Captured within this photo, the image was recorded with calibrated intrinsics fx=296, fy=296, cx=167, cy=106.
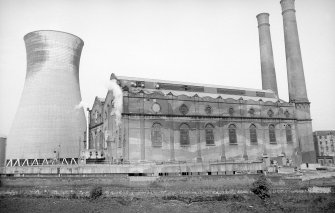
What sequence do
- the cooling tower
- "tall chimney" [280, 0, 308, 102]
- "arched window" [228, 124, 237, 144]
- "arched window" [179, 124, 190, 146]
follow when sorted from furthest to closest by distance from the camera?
1. "tall chimney" [280, 0, 308, 102]
2. the cooling tower
3. "arched window" [228, 124, 237, 144]
4. "arched window" [179, 124, 190, 146]

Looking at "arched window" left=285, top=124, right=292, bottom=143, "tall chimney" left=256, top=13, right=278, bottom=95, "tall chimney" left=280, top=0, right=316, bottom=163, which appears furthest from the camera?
"tall chimney" left=256, top=13, right=278, bottom=95

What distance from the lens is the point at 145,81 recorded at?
3731cm

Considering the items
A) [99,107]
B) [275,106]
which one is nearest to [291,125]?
[275,106]

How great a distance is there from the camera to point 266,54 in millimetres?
50625

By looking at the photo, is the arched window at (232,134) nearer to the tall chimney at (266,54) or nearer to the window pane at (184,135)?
the window pane at (184,135)

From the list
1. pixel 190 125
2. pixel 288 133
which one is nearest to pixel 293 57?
pixel 288 133

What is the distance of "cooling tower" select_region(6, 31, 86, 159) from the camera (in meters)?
40.3

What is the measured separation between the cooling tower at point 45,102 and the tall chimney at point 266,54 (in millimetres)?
31424

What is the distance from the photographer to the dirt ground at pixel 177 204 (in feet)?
50.3

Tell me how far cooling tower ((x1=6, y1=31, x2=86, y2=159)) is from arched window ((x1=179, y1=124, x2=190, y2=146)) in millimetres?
17503

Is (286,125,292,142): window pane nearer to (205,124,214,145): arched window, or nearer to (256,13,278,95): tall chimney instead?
(256,13,278,95): tall chimney

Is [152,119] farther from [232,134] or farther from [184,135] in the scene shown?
[232,134]

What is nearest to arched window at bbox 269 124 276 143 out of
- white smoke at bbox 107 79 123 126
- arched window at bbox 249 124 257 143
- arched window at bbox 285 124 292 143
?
arched window at bbox 285 124 292 143

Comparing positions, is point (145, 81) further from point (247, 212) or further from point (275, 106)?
point (247, 212)
